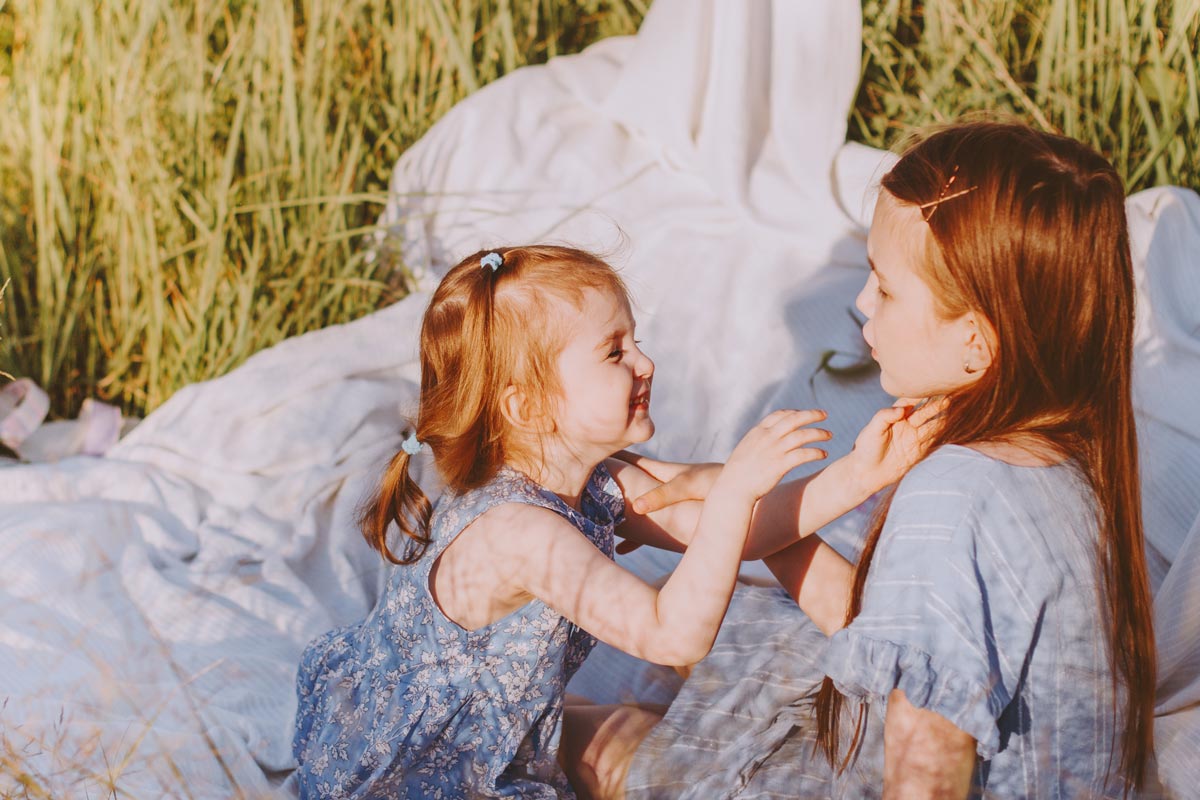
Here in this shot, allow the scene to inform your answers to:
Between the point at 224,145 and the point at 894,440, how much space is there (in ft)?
6.91

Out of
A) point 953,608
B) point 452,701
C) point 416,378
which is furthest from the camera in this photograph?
point 416,378

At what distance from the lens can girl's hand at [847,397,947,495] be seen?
1330mm

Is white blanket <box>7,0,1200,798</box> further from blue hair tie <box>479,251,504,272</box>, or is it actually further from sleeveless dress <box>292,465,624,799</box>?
blue hair tie <box>479,251,504,272</box>

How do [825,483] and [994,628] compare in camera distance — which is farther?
[825,483]

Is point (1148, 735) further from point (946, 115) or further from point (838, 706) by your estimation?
point (946, 115)

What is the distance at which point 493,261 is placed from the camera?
1.50 metres

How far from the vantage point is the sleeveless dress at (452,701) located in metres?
1.49

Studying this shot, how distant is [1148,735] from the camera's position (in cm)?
136

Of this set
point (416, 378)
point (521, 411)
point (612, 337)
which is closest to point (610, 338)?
point (612, 337)

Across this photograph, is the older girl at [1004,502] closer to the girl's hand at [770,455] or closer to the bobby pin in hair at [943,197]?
the bobby pin in hair at [943,197]

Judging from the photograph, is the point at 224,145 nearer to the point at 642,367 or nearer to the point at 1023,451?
the point at 642,367

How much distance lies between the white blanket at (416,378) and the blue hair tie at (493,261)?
2.18 feet

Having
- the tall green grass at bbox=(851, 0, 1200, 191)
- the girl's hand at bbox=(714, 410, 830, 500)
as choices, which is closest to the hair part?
the girl's hand at bbox=(714, 410, 830, 500)

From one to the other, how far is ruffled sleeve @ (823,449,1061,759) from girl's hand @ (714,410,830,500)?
0.12 m
